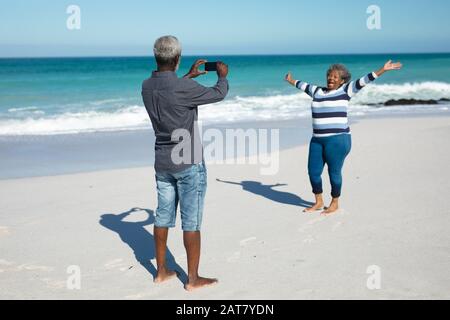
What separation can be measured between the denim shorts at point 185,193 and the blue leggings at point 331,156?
Answer: 7.59ft

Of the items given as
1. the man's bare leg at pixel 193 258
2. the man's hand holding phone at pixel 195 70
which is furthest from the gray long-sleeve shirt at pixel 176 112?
the man's bare leg at pixel 193 258

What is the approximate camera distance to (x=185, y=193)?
3926mm

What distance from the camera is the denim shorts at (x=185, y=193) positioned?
389 centimetres

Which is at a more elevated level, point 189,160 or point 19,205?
point 189,160

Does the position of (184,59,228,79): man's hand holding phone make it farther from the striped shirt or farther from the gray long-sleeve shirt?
the striped shirt

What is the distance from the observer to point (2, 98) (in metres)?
26.3

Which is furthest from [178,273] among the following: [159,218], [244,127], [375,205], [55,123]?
[55,123]

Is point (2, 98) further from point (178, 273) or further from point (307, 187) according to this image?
point (178, 273)

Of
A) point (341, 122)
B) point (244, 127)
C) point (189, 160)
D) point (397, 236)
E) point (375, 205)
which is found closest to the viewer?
point (189, 160)

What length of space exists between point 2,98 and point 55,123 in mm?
11144

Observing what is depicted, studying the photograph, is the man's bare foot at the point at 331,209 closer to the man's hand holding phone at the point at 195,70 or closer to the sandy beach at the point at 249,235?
the sandy beach at the point at 249,235

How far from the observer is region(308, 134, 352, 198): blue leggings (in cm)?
586

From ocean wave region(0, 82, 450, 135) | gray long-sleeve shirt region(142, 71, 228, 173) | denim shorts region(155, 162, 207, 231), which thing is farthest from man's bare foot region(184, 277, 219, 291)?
ocean wave region(0, 82, 450, 135)

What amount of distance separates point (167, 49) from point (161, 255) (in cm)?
158
